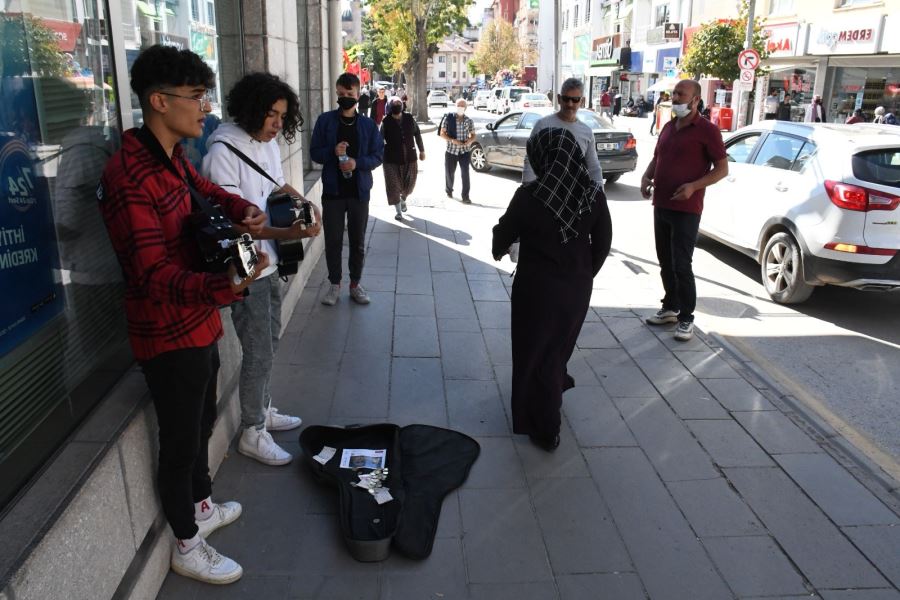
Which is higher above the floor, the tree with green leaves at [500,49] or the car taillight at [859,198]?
the tree with green leaves at [500,49]

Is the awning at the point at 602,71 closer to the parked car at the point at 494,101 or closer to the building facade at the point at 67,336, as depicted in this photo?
the parked car at the point at 494,101

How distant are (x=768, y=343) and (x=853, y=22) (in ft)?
73.5

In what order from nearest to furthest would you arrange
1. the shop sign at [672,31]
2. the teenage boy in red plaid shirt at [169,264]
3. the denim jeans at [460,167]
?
1. the teenage boy in red plaid shirt at [169,264]
2. the denim jeans at [460,167]
3. the shop sign at [672,31]

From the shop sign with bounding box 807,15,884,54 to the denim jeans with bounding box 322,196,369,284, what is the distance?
2265cm

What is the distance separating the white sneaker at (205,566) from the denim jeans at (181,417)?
98 millimetres

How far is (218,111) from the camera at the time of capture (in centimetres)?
550

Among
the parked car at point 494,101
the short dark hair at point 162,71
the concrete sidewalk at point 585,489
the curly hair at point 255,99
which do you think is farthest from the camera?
the parked car at point 494,101

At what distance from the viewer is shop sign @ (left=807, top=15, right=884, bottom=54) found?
905 inches

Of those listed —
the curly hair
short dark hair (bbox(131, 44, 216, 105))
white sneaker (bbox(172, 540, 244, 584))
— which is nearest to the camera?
short dark hair (bbox(131, 44, 216, 105))

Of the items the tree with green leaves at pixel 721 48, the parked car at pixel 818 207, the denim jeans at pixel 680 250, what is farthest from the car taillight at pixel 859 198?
the tree with green leaves at pixel 721 48

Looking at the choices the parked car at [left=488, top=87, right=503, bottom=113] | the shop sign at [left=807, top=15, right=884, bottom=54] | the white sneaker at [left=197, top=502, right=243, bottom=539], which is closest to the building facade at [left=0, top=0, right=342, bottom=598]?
the white sneaker at [left=197, top=502, right=243, bottom=539]

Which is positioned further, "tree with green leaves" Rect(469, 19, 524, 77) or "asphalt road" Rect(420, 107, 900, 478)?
"tree with green leaves" Rect(469, 19, 524, 77)

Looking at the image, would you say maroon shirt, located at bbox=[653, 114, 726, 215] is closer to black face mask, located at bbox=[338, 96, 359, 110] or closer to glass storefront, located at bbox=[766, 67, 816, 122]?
black face mask, located at bbox=[338, 96, 359, 110]

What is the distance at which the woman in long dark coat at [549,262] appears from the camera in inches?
153
